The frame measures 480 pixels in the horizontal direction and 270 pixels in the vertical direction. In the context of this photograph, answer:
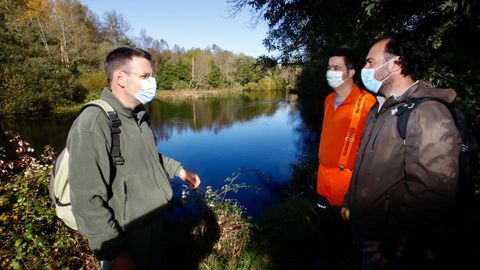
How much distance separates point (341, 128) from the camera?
7.90 feet

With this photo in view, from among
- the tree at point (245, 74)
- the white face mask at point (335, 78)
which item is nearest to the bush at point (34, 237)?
the white face mask at point (335, 78)

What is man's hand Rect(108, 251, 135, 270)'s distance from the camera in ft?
4.82

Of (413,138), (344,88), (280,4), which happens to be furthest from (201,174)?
(413,138)

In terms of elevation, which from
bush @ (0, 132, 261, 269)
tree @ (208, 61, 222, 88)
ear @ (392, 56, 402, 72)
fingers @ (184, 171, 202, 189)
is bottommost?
bush @ (0, 132, 261, 269)

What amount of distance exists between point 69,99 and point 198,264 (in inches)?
953

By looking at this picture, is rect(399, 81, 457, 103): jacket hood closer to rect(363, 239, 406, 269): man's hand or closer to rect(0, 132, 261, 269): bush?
rect(363, 239, 406, 269): man's hand

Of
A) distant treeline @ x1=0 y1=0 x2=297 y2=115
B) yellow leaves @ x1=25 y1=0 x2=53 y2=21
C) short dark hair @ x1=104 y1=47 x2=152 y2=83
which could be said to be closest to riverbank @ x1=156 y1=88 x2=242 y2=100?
distant treeline @ x1=0 y1=0 x2=297 y2=115

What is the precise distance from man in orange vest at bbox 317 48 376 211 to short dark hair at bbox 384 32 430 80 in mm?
629

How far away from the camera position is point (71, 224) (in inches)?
63.2

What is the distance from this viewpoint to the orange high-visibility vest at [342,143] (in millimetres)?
2299

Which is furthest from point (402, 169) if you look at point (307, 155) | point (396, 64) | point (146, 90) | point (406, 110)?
point (307, 155)

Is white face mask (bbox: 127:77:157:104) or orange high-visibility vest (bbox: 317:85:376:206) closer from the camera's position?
white face mask (bbox: 127:77:157:104)

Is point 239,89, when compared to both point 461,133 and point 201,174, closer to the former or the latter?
point 201,174

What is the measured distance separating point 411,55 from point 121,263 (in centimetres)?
228
